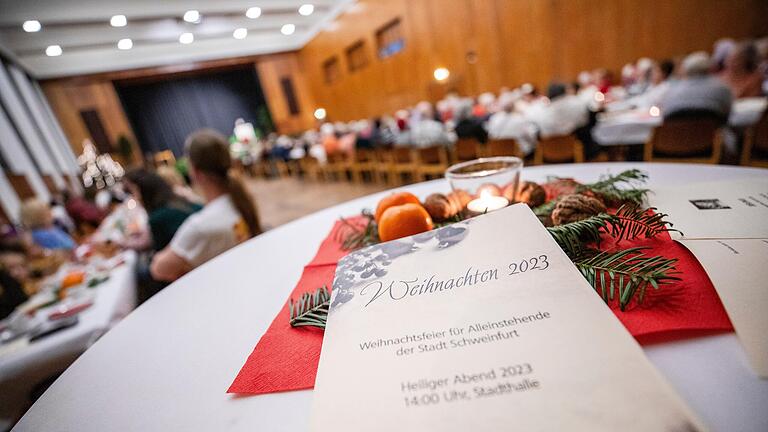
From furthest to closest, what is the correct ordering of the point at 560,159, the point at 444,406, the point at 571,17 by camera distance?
1. the point at 571,17
2. the point at 560,159
3. the point at 444,406

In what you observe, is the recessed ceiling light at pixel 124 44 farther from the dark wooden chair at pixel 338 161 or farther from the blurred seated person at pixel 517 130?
the blurred seated person at pixel 517 130

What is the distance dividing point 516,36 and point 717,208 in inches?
289

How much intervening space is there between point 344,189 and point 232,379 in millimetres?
5649

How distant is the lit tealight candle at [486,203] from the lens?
1.99 ft

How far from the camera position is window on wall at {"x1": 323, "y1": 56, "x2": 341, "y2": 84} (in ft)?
39.3

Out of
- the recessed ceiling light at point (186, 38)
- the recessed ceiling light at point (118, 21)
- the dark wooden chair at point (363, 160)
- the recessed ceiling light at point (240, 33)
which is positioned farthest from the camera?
the recessed ceiling light at point (240, 33)

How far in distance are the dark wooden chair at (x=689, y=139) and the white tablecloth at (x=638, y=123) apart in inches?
4.2

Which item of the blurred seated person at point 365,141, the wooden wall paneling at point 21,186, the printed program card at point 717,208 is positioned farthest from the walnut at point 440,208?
the wooden wall paneling at point 21,186

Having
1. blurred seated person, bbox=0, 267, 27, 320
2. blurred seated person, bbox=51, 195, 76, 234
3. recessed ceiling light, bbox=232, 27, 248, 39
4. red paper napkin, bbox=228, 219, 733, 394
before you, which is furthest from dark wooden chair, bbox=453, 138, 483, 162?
recessed ceiling light, bbox=232, 27, 248, 39

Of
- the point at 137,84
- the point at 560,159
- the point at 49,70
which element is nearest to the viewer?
the point at 560,159

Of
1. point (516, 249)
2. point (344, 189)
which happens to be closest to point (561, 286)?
point (516, 249)

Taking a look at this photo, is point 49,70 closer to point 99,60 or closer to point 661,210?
point 99,60

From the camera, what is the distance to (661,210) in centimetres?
57

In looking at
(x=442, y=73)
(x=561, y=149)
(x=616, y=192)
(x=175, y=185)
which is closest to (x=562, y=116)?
(x=561, y=149)
